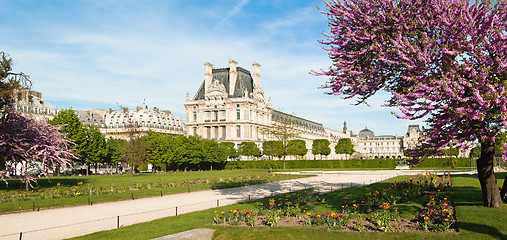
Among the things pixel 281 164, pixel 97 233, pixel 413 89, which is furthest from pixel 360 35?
pixel 281 164

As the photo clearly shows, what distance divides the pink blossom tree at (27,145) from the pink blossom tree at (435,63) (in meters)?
21.5

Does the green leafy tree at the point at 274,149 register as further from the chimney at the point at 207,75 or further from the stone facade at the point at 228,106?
the chimney at the point at 207,75

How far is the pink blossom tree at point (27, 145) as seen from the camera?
26.9m

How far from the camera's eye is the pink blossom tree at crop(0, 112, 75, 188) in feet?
88.3

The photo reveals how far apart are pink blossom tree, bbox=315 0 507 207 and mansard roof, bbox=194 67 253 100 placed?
93.7m

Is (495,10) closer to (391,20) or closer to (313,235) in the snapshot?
(391,20)

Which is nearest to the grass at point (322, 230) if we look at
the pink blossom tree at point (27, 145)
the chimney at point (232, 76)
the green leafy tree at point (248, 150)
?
the pink blossom tree at point (27, 145)

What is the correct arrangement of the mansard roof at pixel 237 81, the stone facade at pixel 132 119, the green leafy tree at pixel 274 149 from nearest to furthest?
the green leafy tree at pixel 274 149 < the mansard roof at pixel 237 81 < the stone facade at pixel 132 119

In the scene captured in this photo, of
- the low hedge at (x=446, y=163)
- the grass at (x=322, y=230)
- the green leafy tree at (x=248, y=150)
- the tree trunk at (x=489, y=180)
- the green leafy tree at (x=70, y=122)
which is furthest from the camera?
the green leafy tree at (x=248, y=150)

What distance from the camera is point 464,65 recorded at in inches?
505

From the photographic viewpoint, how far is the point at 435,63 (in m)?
14.1

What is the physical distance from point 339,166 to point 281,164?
11.7 m

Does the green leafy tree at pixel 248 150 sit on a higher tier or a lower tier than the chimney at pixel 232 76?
lower

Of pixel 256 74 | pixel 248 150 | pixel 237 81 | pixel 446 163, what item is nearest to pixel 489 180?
pixel 446 163
